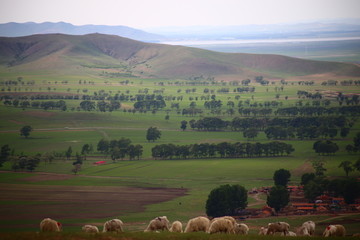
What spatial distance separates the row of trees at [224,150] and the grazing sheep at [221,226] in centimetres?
7109

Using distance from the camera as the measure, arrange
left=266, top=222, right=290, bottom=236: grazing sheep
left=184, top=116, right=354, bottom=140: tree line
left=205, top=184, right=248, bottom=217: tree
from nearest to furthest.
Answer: left=266, top=222, right=290, bottom=236: grazing sheep < left=205, top=184, right=248, bottom=217: tree < left=184, top=116, right=354, bottom=140: tree line

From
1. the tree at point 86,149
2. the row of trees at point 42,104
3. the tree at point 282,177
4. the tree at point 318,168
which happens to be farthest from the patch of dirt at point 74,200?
the row of trees at point 42,104

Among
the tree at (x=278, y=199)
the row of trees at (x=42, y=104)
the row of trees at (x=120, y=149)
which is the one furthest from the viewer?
the row of trees at (x=42, y=104)

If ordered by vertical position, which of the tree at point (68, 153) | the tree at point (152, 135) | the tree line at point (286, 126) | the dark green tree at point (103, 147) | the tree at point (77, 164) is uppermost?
the tree line at point (286, 126)

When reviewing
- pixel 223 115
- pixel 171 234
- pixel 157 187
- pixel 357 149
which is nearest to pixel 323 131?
pixel 357 149

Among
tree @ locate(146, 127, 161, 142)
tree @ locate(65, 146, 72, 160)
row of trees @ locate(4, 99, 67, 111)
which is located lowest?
tree @ locate(65, 146, 72, 160)

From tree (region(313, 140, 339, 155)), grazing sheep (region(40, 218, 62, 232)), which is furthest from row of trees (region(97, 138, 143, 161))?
grazing sheep (region(40, 218, 62, 232))

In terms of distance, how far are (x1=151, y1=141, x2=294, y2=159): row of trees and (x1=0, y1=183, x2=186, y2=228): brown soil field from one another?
27.5 m

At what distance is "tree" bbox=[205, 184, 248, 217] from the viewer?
6712 cm

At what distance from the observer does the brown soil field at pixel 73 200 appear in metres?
67.9

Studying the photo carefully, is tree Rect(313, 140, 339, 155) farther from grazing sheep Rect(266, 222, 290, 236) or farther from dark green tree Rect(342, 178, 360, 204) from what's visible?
grazing sheep Rect(266, 222, 290, 236)

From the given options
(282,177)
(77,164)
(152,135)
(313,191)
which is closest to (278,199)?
(313,191)

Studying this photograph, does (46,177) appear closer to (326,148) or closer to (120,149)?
(120,149)

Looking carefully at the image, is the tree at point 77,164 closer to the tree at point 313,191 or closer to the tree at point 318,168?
the tree at point 318,168
